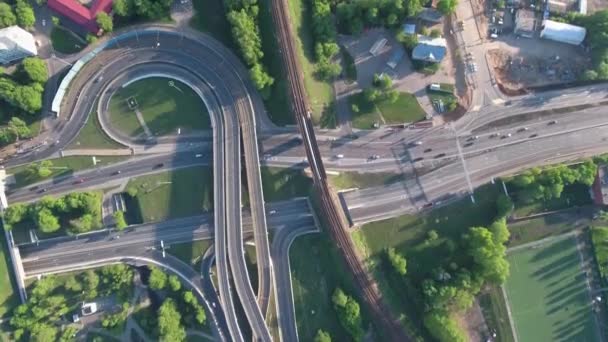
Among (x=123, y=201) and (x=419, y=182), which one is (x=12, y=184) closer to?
(x=123, y=201)

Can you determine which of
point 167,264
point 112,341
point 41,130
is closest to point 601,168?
point 167,264

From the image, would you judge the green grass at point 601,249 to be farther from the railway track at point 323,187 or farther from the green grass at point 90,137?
the green grass at point 90,137

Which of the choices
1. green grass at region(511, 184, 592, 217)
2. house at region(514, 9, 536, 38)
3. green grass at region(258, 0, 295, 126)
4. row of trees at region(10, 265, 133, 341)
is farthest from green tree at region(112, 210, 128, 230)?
house at region(514, 9, 536, 38)

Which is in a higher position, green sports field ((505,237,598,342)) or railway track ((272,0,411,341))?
railway track ((272,0,411,341))

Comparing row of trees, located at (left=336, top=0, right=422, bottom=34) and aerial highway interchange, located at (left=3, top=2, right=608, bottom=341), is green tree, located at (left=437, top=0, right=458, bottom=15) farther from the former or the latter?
aerial highway interchange, located at (left=3, top=2, right=608, bottom=341)

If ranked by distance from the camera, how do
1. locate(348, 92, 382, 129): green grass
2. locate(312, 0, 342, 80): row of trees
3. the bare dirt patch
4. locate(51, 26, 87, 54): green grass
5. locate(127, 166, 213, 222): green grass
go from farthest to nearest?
1. the bare dirt patch
2. locate(127, 166, 213, 222): green grass
3. locate(348, 92, 382, 129): green grass
4. locate(51, 26, 87, 54): green grass
5. locate(312, 0, 342, 80): row of trees

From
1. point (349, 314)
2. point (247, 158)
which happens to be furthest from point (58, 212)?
point (349, 314)
